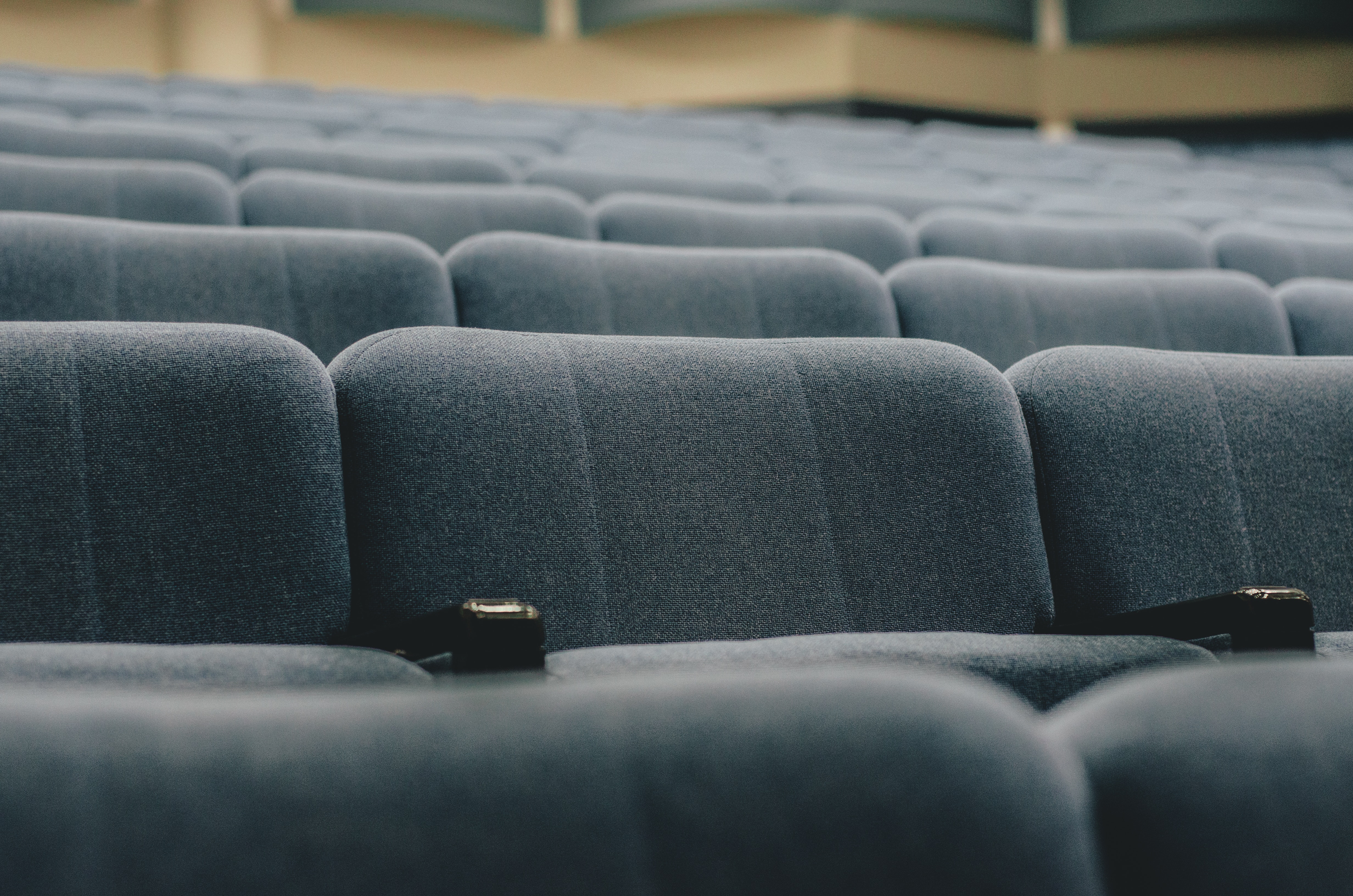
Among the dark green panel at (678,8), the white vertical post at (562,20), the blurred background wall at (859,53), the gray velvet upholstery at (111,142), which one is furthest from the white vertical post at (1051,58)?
the gray velvet upholstery at (111,142)

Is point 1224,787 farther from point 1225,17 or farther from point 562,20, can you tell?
point 1225,17

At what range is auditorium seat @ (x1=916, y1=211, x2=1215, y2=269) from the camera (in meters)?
0.47

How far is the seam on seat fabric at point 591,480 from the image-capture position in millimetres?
181

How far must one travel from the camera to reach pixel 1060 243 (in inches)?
19.0

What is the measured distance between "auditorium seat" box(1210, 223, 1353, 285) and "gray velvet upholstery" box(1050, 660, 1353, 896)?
482 mm

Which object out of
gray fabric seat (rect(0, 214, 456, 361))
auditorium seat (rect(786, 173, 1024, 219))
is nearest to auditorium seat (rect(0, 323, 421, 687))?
gray fabric seat (rect(0, 214, 456, 361))

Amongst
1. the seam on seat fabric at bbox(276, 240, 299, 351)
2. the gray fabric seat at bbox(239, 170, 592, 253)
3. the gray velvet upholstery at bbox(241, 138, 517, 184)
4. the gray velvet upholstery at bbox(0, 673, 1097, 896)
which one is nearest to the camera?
the gray velvet upholstery at bbox(0, 673, 1097, 896)

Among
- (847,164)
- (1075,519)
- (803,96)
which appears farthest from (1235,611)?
(803,96)

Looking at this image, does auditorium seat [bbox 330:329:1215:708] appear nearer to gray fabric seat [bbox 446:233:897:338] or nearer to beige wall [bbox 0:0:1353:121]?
gray fabric seat [bbox 446:233:897:338]

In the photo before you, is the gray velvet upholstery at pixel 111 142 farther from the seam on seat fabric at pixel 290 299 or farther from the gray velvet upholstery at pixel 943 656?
the gray velvet upholstery at pixel 943 656

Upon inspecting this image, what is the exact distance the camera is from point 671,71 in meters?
1.61

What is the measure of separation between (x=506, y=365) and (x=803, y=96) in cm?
149

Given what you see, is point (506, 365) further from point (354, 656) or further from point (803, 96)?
point (803, 96)

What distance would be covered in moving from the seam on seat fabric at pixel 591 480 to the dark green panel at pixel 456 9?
1503 mm
